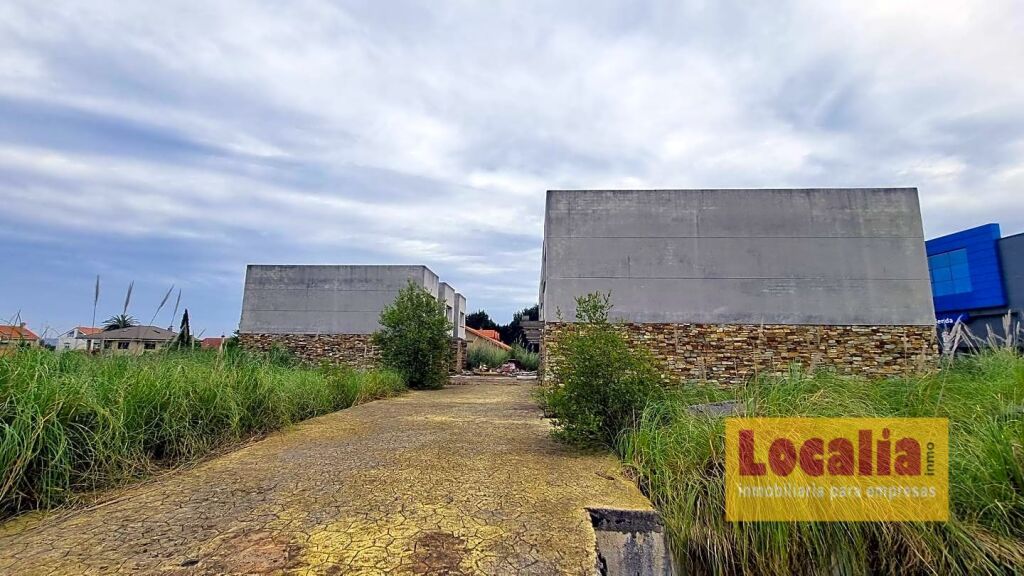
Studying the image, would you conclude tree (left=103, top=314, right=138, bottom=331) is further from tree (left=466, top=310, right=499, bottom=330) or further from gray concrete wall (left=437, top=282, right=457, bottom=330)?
tree (left=466, top=310, right=499, bottom=330)

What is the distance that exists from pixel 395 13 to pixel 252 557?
6.28 metres

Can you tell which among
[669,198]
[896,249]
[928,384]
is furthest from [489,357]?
[928,384]

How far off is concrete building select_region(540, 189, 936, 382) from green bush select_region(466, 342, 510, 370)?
477 inches

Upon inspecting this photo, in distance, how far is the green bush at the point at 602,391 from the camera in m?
4.09

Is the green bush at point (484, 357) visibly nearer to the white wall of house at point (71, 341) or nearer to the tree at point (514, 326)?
the tree at point (514, 326)

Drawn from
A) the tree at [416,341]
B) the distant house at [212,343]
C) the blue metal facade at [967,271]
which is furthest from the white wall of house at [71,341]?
the blue metal facade at [967,271]

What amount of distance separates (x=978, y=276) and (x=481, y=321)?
3430 cm

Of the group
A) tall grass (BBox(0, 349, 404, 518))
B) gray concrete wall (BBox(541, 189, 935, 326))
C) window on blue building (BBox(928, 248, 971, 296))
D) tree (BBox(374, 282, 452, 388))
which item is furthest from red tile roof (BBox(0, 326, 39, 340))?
window on blue building (BBox(928, 248, 971, 296))

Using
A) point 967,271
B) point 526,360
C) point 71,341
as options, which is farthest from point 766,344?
point 967,271

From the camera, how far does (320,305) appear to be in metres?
17.8

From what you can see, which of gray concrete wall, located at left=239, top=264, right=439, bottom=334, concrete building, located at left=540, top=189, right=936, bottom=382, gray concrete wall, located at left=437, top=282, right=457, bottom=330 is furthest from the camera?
gray concrete wall, located at left=437, top=282, right=457, bottom=330

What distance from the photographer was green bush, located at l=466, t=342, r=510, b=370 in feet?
72.7

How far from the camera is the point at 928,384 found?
3.60 metres

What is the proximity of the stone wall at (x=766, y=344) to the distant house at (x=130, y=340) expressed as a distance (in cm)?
692
